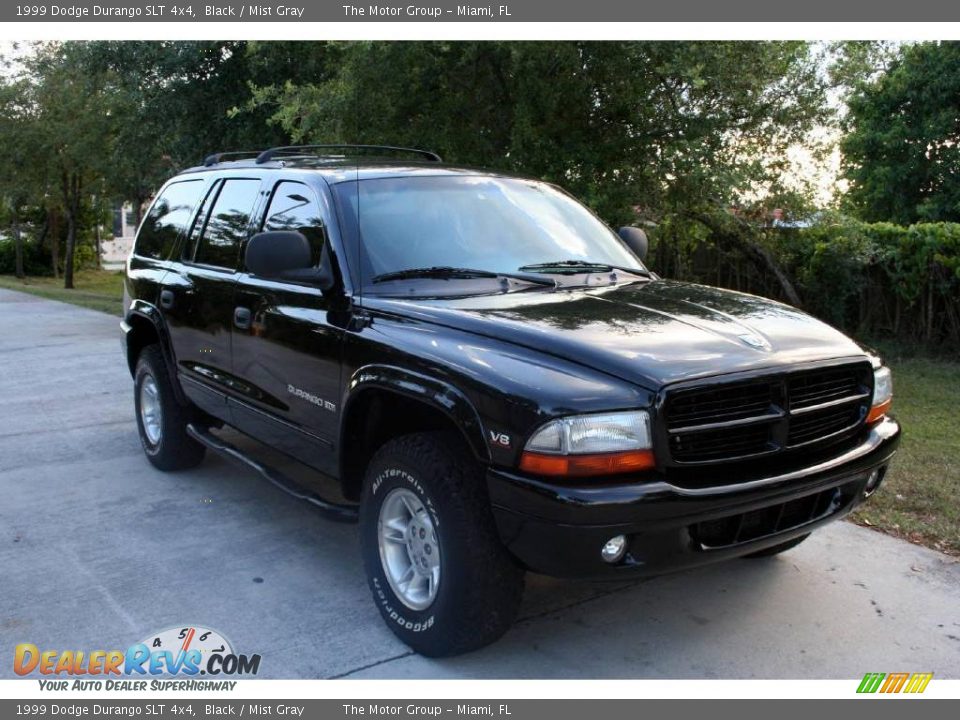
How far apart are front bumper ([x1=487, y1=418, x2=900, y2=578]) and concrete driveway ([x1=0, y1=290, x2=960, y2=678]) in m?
0.62

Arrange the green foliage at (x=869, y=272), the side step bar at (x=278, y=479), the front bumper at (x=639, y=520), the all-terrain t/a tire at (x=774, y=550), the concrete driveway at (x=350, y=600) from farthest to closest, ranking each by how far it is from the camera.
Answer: the green foliage at (x=869, y=272)
the all-terrain t/a tire at (x=774, y=550)
the side step bar at (x=278, y=479)
the concrete driveway at (x=350, y=600)
the front bumper at (x=639, y=520)

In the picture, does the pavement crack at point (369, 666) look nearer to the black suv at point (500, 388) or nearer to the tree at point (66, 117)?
the black suv at point (500, 388)

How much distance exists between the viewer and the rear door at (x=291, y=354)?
161 inches

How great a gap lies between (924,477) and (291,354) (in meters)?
4.08

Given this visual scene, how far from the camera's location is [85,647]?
368 cm

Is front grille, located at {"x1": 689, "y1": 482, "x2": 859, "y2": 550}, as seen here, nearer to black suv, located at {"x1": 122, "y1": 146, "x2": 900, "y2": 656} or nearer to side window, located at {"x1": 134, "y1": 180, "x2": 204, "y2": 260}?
black suv, located at {"x1": 122, "y1": 146, "x2": 900, "y2": 656}

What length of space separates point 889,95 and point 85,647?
22813mm

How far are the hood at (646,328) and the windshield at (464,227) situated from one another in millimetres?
329

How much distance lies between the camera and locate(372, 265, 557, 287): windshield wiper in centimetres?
405

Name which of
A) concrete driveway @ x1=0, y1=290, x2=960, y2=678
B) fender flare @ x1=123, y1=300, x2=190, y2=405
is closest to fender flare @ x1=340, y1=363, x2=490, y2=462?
concrete driveway @ x1=0, y1=290, x2=960, y2=678

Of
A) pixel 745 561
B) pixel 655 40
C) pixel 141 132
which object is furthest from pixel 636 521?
pixel 141 132

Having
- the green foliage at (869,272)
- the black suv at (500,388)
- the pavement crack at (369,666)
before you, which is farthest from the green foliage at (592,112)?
the pavement crack at (369,666)

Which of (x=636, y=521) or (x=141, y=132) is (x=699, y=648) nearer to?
(x=636, y=521)

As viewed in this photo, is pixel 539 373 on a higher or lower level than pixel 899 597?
higher
